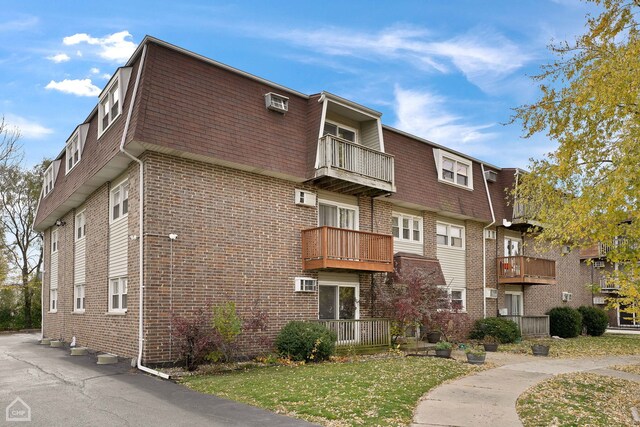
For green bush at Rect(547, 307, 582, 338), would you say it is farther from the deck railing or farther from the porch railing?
the deck railing

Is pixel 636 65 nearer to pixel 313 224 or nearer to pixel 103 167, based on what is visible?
pixel 313 224

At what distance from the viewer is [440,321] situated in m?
17.5

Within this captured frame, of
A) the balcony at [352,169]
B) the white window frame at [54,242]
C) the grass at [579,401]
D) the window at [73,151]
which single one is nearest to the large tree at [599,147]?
the grass at [579,401]

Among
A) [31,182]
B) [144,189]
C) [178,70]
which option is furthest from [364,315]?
[31,182]

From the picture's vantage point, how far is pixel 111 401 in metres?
9.51

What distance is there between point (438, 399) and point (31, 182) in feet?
129

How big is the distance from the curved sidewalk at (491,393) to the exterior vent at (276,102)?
9429 mm

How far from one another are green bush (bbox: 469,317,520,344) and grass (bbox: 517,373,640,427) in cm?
880

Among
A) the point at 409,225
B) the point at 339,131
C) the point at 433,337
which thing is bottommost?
the point at 433,337

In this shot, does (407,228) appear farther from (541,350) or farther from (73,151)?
(73,151)

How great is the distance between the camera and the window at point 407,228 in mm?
21250

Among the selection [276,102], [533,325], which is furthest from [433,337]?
[276,102]

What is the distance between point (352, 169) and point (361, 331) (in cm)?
525

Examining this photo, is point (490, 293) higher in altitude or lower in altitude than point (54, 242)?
lower
